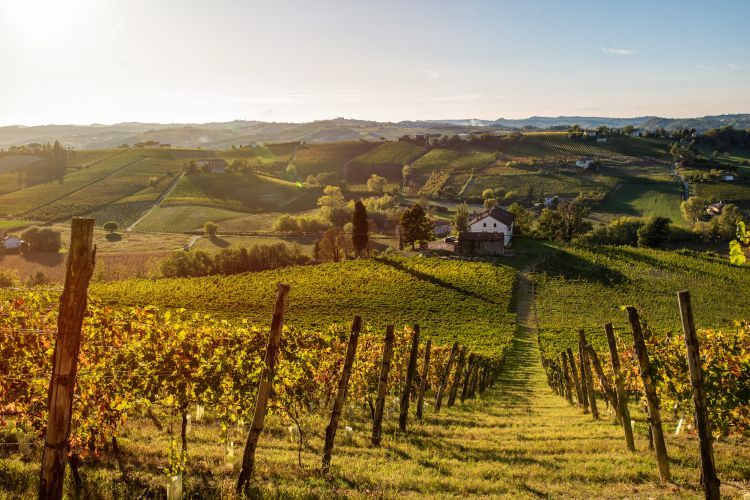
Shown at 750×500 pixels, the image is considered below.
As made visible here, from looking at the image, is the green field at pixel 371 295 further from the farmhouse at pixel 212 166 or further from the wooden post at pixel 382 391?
the farmhouse at pixel 212 166

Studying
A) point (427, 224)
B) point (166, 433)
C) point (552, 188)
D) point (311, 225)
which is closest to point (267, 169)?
point (311, 225)

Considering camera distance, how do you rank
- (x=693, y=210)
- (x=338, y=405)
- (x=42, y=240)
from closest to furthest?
1. (x=338, y=405)
2. (x=42, y=240)
3. (x=693, y=210)

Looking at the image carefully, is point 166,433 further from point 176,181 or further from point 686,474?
point 176,181

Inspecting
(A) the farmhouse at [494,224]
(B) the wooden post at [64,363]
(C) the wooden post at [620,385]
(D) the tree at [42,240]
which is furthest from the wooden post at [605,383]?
(D) the tree at [42,240]

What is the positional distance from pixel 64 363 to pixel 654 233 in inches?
4293

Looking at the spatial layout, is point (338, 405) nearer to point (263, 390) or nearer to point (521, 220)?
point (263, 390)

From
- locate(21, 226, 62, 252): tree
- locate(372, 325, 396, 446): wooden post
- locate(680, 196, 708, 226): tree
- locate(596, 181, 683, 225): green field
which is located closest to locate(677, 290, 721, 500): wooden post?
locate(372, 325, 396, 446): wooden post

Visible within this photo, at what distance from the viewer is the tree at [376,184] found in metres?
170

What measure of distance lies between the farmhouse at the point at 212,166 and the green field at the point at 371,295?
114325 mm

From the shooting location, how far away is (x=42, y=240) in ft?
312

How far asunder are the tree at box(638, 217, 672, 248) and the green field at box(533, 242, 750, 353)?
18.6 metres

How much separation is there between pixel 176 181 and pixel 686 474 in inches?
6781

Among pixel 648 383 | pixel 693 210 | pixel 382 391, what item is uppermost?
pixel 693 210

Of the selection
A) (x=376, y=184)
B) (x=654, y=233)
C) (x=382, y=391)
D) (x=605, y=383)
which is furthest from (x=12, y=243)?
(x=654, y=233)
